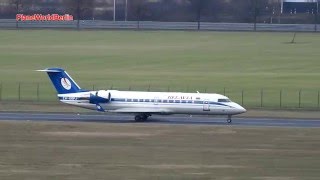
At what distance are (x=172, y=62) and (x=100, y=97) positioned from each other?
50.7m

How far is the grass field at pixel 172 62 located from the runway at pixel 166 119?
10.1 m

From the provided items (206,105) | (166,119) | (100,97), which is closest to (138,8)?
(166,119)

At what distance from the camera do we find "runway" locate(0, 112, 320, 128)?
218ft

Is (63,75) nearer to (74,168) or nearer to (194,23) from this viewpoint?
(74,168)

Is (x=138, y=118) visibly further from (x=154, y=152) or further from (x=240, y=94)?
(x=240, y=94)

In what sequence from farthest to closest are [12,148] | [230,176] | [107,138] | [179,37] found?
[179,37] → [107,138] → [12,148] → [230,176]

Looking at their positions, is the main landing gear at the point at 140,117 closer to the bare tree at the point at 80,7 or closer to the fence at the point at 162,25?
the fence at the point at 162,25

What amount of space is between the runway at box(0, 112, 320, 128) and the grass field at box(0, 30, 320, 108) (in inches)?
396

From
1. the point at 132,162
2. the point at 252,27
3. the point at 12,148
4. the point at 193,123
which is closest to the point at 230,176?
the point at 132,162

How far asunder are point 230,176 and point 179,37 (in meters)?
109

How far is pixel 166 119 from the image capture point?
229ft

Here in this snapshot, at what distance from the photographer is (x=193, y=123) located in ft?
218

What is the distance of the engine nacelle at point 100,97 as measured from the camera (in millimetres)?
68438

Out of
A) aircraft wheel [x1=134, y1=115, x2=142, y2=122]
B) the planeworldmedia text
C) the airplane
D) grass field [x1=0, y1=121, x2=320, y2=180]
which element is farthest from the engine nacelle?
the planeworldmedia text
